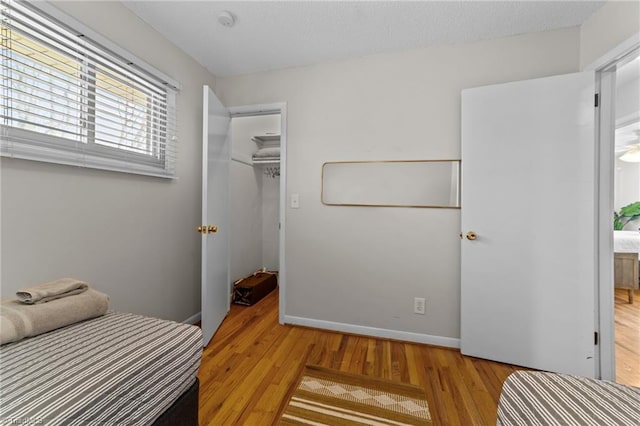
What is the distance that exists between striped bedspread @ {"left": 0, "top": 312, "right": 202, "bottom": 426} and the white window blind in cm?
93

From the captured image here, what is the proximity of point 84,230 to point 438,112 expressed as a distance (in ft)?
8.39

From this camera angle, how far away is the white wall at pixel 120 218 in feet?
4.26

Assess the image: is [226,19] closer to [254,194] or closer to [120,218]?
[120,218]

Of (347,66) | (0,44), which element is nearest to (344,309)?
(347,66)

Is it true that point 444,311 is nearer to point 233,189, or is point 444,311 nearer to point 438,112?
point 438,112

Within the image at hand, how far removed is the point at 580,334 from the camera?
5.66 ft

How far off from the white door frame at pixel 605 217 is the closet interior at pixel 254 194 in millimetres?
2906

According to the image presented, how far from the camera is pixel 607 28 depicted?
1.64m

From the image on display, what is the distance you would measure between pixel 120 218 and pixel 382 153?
1986 millimetres

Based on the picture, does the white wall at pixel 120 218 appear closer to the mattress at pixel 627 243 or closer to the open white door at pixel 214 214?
the open white door at pixel 214 214

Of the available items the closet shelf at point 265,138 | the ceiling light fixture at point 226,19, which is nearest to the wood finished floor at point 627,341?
the ceiling light fixture at point 226,19

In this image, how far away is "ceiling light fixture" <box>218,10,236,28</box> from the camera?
1.77 m

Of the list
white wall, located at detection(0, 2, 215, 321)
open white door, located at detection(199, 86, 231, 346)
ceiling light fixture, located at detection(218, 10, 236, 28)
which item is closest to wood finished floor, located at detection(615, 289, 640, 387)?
open white door, located at detection(199, 86, 231, 346)

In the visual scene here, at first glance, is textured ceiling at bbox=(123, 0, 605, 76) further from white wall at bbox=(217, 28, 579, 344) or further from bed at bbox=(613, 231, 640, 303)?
bed at bbox=(613, 231, 640, 303)
